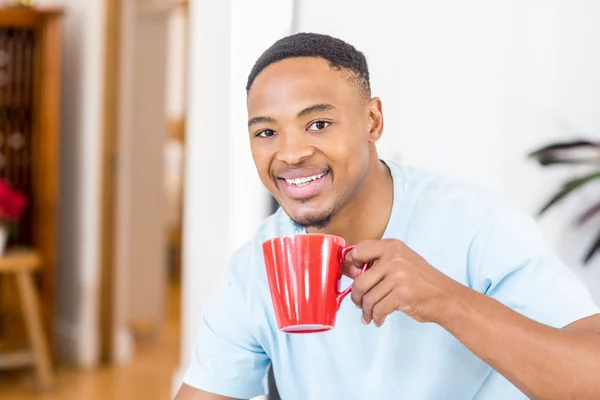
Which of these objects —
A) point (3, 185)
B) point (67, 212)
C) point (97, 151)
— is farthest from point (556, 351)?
point (67, 212)

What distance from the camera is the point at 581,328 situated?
87 centimetres

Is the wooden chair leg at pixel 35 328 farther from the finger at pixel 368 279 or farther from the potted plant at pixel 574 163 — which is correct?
the finger at pixel 368 279

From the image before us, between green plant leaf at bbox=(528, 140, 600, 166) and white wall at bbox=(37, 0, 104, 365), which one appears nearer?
green plant leaf at bbox=(528, 140, 600, 166)

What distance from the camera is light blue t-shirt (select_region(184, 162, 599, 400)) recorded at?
36.1 inches

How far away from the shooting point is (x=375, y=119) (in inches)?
40.9

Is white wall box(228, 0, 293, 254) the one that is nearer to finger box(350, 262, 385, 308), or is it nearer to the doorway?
finger box(350, 262, 385, 308)

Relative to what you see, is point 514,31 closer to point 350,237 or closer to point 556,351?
point 350,237

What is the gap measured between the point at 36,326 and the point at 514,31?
2578 millimetres

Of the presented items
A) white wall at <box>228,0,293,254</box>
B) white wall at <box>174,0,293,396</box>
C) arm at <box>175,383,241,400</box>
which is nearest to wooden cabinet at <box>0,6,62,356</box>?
white wall at <box>174,0,293,396</box>

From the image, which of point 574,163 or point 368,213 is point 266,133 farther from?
point 574,163

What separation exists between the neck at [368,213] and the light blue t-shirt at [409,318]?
0.02 meters

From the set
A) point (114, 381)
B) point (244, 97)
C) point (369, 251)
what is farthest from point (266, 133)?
point (114, 381)

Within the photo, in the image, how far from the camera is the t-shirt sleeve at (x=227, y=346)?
3.51 ft

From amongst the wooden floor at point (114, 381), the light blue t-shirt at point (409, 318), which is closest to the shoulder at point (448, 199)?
the light blue t-shirt at point (409, 318)
